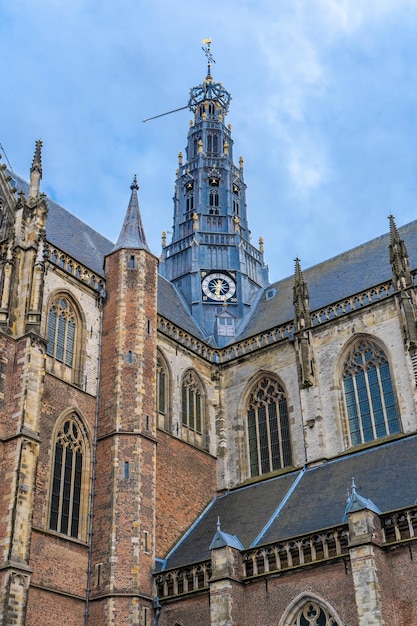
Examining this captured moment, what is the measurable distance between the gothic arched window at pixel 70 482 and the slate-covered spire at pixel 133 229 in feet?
25.1

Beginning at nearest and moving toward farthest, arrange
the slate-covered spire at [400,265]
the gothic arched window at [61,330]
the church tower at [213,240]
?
the gothic arched window at [61,330], the slate-covered spire at [400,265], the church tower at [213,240]

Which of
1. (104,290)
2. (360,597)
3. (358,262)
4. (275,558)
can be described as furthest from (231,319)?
(360,597)

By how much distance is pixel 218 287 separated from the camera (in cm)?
3831

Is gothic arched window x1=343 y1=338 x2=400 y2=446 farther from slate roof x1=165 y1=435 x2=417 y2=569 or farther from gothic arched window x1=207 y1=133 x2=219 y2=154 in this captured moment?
gothic arched window x1=207 y1=133 x2=219 y2=154

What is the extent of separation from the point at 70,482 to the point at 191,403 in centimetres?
786

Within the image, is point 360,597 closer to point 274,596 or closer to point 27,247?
point 274,596

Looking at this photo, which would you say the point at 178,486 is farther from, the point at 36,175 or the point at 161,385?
the point at 36,175

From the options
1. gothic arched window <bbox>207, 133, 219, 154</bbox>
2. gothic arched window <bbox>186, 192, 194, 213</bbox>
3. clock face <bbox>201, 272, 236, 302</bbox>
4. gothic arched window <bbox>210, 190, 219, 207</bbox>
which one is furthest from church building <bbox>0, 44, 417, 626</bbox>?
gothic arched window <bbox>207, 133, 219, 154</bbox>

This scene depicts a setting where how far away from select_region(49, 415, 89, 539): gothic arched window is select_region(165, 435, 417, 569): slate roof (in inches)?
136

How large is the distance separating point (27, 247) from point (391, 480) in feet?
46.1

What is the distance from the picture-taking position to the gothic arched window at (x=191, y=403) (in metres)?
30.8

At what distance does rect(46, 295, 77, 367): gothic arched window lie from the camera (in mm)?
26516

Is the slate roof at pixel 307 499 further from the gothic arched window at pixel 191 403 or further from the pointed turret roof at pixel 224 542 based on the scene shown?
the gothic arched window at pixel 191 403

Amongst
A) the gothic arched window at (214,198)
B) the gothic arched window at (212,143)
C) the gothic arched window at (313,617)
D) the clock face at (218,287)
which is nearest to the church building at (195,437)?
the gothic arched window at (313,617)
